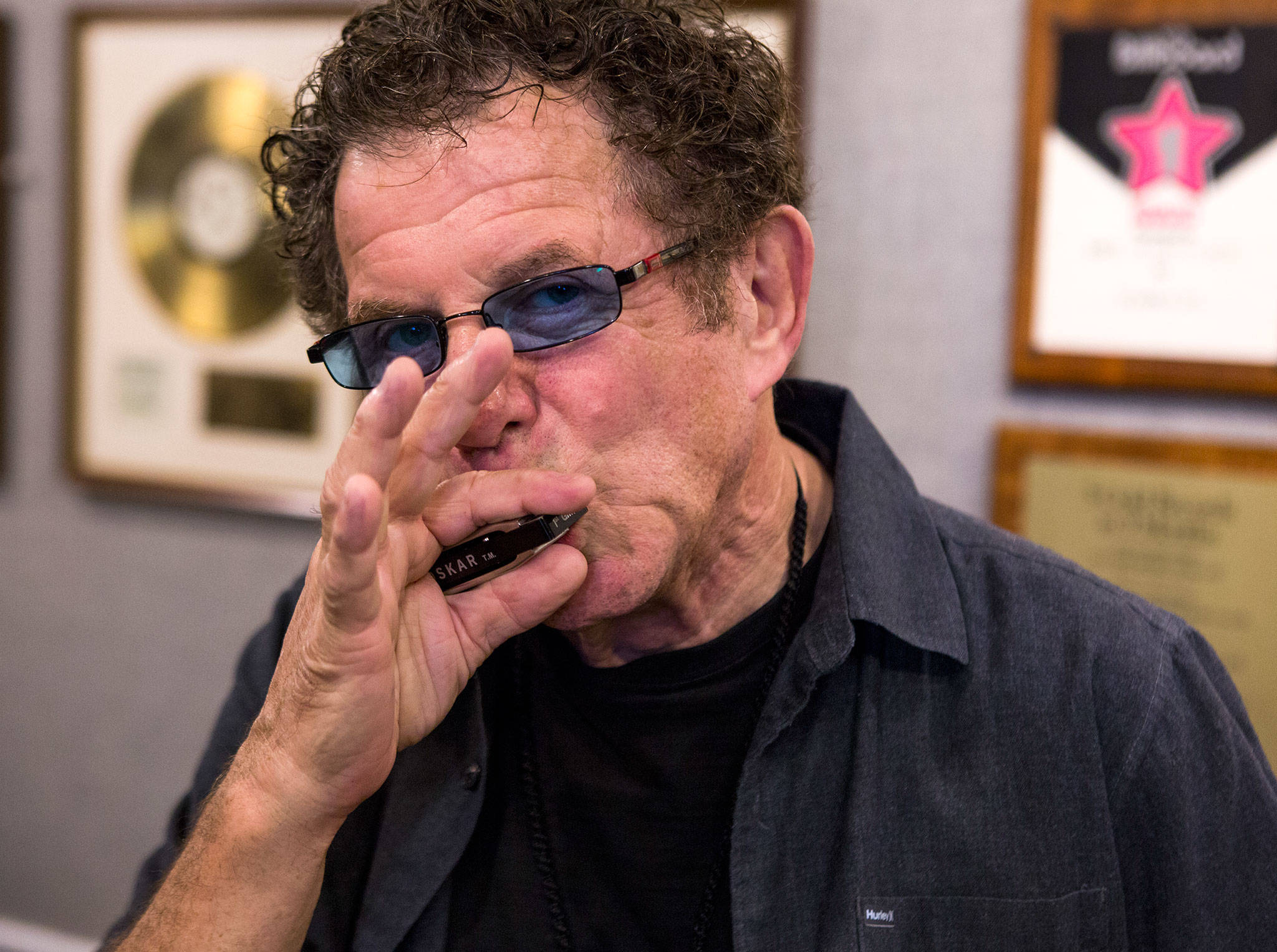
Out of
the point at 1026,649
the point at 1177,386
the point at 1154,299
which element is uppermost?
the point at 1154,299

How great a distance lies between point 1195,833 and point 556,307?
788mm

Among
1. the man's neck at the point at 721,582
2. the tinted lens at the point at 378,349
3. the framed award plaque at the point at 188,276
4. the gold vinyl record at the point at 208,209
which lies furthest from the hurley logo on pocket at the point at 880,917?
the gold vinyl record at the point at 208,209

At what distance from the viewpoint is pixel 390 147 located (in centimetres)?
104

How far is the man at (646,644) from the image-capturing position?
0.98 meters

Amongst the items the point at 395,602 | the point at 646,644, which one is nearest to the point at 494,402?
the point at 395,602

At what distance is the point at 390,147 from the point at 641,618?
0.55 meters

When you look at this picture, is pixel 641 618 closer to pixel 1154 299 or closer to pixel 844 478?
pixel 844 478

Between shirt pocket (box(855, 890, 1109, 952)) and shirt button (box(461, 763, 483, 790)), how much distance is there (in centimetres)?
42

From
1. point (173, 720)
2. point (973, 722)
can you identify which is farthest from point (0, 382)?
point (973, 722)

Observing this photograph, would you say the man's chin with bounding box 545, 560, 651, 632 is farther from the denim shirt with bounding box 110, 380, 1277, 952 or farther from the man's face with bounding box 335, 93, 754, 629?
the denim shirt with bounding box 110, 380, 1277, 952

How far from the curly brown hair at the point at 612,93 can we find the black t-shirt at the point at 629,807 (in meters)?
0.39

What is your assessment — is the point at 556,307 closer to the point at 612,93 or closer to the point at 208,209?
the point at 612,93

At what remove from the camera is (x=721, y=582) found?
1.17m

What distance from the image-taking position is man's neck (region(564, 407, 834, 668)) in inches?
44.9
